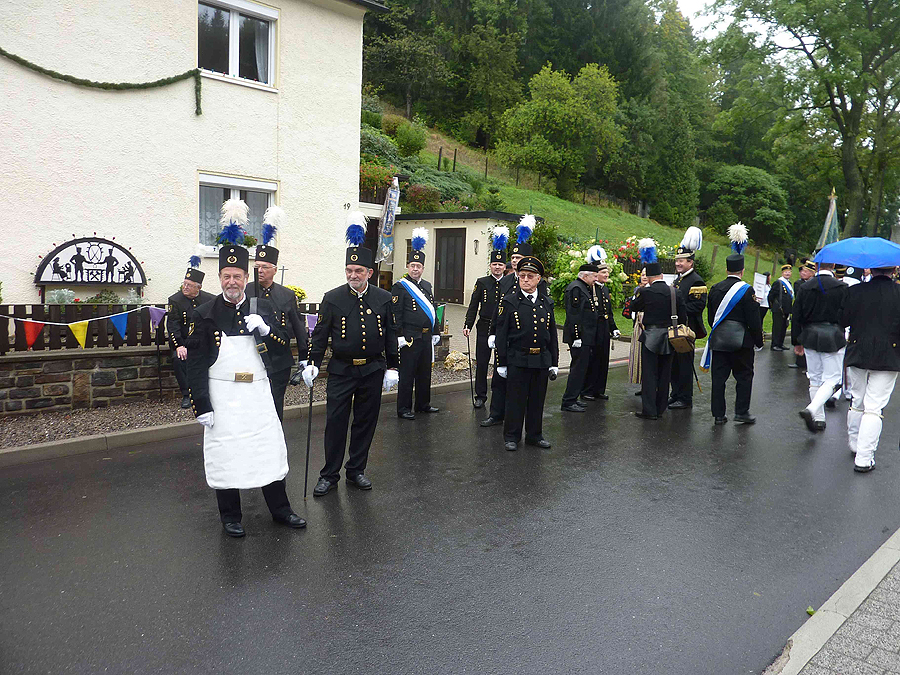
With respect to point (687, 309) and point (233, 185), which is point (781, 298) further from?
point (233, 185)

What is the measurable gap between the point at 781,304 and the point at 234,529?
1501 centimetres

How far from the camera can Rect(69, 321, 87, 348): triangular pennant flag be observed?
26.5ft

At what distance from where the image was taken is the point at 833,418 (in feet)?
31.4

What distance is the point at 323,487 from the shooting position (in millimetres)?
5879

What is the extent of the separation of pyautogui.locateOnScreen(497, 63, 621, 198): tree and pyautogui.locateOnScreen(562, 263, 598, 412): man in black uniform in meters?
34.3

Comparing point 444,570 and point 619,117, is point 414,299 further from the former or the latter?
point 619,117

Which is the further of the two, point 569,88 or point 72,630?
point 569,88

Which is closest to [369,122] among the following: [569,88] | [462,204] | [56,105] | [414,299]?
[462,204]

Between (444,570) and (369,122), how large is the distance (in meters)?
29.1

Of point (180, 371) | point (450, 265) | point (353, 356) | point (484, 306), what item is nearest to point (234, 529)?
point (353, 356)

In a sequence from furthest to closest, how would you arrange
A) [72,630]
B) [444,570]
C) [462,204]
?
Result: [462,204], [444,570], [72,630]

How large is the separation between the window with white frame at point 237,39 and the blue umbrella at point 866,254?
10448mm

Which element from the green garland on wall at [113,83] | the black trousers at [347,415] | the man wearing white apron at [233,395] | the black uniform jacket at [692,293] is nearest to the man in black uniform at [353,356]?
the black trousers at [347,415]

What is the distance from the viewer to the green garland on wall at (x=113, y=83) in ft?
34.1
